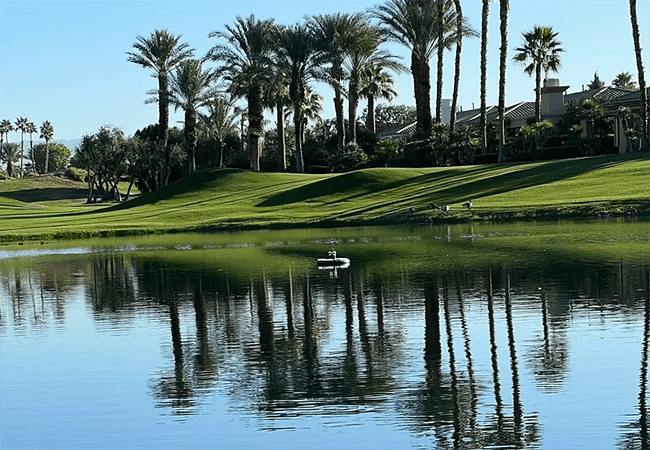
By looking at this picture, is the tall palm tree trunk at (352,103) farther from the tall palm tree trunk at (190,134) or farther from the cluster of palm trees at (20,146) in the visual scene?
the cluster of palm trees at (20,146)

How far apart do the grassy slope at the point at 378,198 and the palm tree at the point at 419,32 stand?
1062 centimetres

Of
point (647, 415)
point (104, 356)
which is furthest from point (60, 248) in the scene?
point (647, 415)

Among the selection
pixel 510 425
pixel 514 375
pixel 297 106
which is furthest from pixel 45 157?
→ pixel 510 425

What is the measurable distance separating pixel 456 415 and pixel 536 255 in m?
16.6

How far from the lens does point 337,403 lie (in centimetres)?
1149

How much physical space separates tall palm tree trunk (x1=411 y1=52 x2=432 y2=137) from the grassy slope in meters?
9.76

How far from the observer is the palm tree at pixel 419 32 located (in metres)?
69.6

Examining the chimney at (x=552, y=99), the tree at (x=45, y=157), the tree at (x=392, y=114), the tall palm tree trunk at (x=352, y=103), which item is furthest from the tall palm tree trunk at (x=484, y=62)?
the tree at (x=45, y=157)

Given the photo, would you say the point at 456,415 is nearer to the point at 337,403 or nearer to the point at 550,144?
the point at 337,403

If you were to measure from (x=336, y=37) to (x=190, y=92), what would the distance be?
47.4 feet

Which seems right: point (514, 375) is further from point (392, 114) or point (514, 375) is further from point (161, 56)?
point (392, 114)

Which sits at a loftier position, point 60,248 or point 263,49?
point 263,49

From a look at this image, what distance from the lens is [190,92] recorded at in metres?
80.2

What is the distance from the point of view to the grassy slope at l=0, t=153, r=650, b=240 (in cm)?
4588
